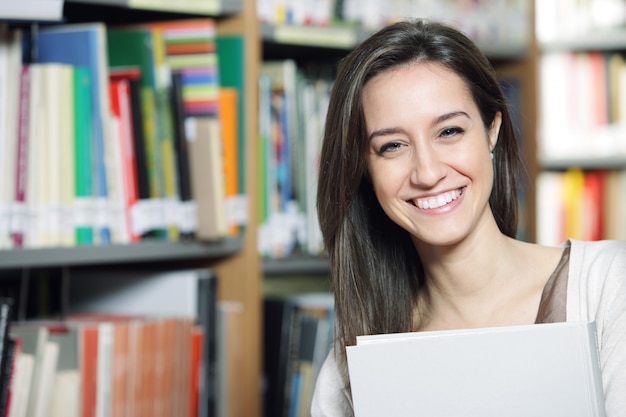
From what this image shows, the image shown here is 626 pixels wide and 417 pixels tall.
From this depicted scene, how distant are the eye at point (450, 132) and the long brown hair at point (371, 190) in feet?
0.25

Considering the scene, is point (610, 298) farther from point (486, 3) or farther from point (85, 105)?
point (486, 3)

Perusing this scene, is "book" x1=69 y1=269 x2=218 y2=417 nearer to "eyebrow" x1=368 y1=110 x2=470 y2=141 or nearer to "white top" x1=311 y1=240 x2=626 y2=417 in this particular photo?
"eyebrow" x1=368 y1=110 x2=470 y2=141

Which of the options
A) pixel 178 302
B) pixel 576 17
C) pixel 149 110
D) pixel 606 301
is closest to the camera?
pixel 606 301

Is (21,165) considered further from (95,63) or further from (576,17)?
(576,17)

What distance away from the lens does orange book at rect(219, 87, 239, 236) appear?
2115 millimetres

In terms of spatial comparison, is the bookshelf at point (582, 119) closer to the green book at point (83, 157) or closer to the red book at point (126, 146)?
the red book at point (126, 146)

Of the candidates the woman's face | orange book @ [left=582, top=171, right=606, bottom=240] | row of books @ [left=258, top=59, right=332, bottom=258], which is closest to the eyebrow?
the woman's face

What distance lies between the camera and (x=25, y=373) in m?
1.67

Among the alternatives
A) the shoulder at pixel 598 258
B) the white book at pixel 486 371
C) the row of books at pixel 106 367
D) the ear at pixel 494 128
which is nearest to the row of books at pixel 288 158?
the row of books at pixel 106 367

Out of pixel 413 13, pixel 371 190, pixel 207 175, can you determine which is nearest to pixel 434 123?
pixel 371 190

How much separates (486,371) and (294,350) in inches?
47.3

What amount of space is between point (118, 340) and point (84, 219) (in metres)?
0.24

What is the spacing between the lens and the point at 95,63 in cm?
181

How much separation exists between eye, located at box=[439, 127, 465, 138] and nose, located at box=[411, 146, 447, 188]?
32mm
